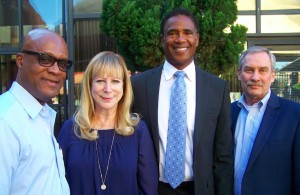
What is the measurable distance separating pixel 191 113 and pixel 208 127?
0.59 ft

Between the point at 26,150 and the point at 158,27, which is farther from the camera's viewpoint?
the point at 158,27

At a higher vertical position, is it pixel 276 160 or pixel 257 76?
pixel 257 76

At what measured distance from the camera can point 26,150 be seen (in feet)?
6.14

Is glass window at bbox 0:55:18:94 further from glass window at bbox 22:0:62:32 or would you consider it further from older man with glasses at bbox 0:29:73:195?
older man with glasses at bbox 0:29:73:195

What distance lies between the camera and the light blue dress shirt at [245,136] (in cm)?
310

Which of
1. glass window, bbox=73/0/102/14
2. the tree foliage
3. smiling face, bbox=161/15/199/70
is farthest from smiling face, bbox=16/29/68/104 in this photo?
glass window, bbox=73/0/102/14

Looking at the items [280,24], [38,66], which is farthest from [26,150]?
[280,24]

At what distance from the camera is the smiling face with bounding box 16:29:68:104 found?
2.08m

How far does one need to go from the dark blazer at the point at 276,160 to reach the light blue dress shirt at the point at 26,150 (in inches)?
60.9

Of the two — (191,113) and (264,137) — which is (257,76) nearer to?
(264,137)

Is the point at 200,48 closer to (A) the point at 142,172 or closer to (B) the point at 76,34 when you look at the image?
(A) the point at 142,172

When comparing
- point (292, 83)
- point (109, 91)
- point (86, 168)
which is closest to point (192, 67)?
point (109, 91)

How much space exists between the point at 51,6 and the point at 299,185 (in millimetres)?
5667

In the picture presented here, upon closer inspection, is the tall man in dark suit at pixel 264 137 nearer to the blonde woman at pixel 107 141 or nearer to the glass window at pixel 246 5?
the blonde woman at pixel 107 141
